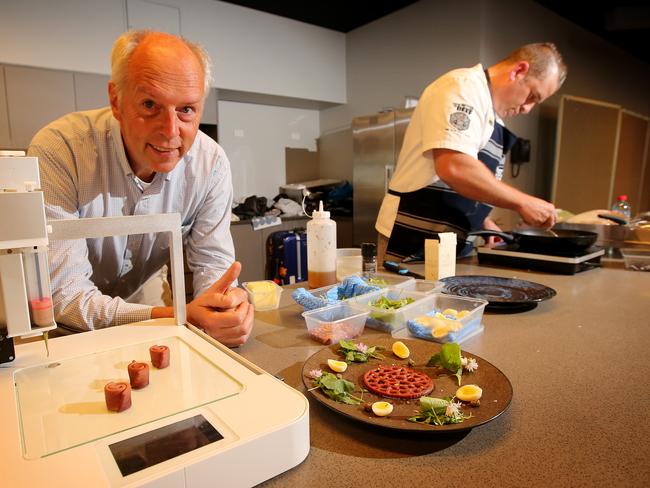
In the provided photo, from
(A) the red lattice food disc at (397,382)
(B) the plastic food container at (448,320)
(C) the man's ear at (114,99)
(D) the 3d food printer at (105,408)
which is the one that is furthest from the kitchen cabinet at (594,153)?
(D) the 3d food printer at (105,408)

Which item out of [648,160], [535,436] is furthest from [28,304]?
[648,160]

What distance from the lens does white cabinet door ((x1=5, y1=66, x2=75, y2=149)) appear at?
113 inches

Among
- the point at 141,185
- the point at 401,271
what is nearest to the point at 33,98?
the point at 141,185

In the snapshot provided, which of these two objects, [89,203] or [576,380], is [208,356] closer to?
[576,380]

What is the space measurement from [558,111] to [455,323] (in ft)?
12.9

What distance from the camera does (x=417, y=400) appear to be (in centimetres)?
60

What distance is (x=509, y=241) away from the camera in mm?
1630

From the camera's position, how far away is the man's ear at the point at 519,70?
69.3 inches

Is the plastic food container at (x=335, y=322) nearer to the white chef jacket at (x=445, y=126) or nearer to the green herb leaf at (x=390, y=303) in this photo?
the green herb leaf at (x=390, y=303)

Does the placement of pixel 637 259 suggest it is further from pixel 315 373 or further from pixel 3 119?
pixel 3 119

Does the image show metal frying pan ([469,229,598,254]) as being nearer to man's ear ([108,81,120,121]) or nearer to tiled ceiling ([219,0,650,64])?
man's ear ([108,81,120,121])

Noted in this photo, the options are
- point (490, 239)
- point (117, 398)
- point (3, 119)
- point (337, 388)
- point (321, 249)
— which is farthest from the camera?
point (3, 119)

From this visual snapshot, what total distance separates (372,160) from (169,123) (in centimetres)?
284

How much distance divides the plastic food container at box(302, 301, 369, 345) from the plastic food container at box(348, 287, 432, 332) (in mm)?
26
